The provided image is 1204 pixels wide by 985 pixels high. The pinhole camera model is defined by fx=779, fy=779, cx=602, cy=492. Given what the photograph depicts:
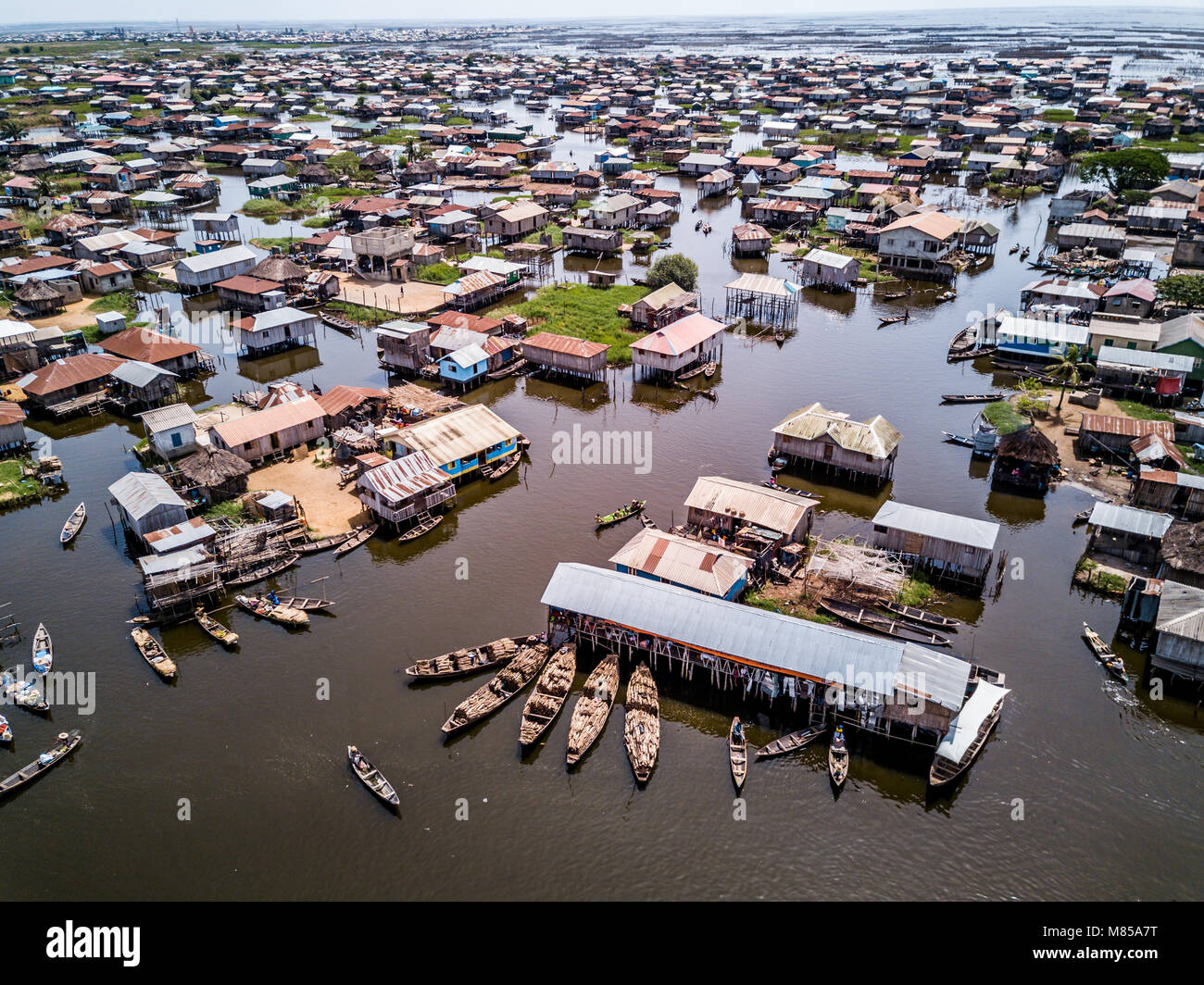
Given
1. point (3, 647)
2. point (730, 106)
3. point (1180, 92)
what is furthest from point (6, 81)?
point (1180, 92)

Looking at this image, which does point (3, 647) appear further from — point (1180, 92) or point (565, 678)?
point (1180, 92)

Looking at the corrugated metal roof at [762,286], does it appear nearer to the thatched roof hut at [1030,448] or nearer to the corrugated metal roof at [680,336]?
the corrugated metal roof at [680,336]

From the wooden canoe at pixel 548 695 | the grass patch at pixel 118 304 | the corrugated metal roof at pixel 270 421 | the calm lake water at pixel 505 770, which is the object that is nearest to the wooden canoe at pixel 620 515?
the calm lake water at pixel 505 770

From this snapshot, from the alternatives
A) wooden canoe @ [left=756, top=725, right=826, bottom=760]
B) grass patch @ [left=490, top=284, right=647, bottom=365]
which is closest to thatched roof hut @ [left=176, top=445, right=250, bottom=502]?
grass patch @ [left=490, top=284, right=647, bottom=365]

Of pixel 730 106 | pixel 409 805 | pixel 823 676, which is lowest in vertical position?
pixel 409 805

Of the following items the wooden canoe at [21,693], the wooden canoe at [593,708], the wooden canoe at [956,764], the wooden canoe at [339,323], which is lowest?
the wooden canoe at [21,693]

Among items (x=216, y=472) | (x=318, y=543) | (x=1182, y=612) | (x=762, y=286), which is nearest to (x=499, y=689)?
(x=318, y=543)
